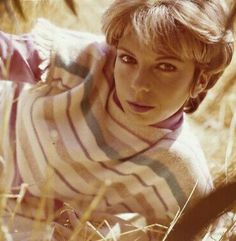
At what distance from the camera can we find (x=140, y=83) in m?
0.75

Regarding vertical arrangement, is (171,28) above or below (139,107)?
above

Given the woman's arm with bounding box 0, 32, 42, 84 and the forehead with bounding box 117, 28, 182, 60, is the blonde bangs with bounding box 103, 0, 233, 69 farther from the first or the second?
the woman's arm with bounding box 0, 32, 42, 84

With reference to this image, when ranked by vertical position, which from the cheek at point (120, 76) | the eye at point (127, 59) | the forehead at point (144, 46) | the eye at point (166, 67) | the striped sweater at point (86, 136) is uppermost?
the forehead at point (144, 46)

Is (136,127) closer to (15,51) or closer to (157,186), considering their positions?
(157,186)

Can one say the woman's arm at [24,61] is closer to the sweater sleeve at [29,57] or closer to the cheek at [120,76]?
the sweater sleeve at [29,57]

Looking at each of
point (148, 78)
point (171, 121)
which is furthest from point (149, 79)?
point (171, 121)

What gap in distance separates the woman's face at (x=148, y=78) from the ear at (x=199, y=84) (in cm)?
1

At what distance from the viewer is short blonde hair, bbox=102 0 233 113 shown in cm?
74

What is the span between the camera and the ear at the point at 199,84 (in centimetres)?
82

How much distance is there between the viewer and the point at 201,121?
4.50ft

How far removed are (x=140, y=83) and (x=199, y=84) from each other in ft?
0.37

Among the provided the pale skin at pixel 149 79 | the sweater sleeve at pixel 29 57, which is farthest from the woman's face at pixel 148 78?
the sweater sleeve at pixel 29 57

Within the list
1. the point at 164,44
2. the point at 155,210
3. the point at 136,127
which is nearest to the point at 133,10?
the point at 164,44

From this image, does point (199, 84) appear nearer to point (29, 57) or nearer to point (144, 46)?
point (144, 46)
